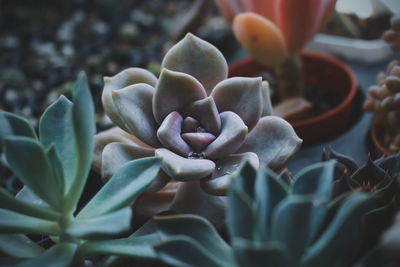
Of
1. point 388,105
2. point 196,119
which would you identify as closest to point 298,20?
point 388,105

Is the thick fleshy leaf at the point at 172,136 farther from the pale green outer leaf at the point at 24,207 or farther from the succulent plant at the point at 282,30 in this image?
the succulent plant at the point at 282,30

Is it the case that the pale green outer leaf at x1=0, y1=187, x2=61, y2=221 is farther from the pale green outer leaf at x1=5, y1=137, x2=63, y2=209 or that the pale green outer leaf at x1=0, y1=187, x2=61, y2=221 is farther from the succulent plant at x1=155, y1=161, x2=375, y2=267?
the succulent plant at x1=155, y1=161, x2=375, y2=267

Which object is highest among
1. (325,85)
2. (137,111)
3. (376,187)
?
(137,111)

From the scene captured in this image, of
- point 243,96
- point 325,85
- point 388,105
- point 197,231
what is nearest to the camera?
point 197,231

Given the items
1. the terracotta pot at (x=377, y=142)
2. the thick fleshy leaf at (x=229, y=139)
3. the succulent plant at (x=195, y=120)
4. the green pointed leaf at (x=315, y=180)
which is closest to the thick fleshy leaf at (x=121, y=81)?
the succulent plant at (x=195, y=120)

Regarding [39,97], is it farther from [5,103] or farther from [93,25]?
[93,25]

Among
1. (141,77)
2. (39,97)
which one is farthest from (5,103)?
(141,77)

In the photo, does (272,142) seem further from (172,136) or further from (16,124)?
(16,124)
